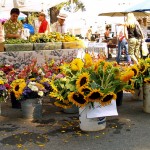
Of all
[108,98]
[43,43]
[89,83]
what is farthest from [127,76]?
[43,43]

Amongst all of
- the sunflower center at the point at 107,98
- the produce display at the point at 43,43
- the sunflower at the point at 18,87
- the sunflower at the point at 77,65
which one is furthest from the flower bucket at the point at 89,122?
the produce display at the point at 43,43

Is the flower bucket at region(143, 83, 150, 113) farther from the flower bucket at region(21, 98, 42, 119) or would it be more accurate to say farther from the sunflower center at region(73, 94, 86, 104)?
the flower bucket at region(21, 98, 42, 119)

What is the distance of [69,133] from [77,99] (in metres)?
0.53

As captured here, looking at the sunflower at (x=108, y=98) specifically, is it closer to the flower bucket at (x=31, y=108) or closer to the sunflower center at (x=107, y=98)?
the sunflower center at (x=107, y=98)

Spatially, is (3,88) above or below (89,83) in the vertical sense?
below

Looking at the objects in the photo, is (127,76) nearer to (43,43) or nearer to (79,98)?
(79,98)

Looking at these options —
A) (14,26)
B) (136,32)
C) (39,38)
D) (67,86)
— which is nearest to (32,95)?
(67,86)

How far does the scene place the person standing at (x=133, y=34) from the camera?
9383mm

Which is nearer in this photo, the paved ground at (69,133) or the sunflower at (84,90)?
the paved ground at (69,133)

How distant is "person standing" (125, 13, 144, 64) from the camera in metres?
9.38

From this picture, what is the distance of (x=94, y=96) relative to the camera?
4297mm

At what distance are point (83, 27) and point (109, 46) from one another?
620 centimetres

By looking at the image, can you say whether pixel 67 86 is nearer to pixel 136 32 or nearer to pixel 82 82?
pixel 82 82

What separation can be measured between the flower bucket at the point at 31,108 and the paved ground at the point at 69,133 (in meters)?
0.11
